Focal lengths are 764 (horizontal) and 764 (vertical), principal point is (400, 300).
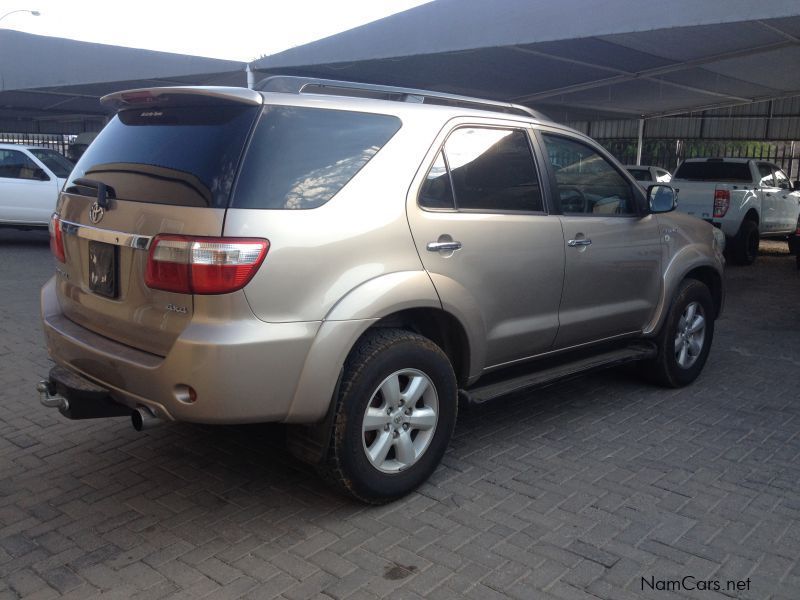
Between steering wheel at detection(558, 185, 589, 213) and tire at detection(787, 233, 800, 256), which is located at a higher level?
steering wheel at detection(558, 185, 589, 213)

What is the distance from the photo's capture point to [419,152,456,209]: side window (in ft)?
A: 12.2

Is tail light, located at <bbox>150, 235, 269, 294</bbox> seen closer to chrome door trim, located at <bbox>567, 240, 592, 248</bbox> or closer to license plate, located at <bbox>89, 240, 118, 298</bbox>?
license plate, located at <bbox>89, 240, 118, 298</bbox>

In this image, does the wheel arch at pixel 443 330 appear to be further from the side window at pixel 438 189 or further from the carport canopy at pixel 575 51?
the carport canopy at pixel 575 51

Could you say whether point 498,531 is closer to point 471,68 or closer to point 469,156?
point 469,156

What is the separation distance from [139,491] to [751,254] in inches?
481

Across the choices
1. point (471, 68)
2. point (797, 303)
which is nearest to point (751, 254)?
point (797, 303)

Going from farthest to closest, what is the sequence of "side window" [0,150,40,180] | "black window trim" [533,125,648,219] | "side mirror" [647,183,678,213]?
"side window" [0,150,40,180] → "side mirror" [647,183,678,213] → "black window trim" [533,125,648,219]

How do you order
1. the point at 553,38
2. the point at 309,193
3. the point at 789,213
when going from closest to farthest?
the point at 309,193
the point at 553,38
the point at 789,213

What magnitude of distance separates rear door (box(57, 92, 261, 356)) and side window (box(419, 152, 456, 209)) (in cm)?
93

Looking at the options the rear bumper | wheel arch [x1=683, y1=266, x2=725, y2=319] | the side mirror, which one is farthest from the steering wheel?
the rear bumper

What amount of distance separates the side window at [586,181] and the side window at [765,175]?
9.69 metres

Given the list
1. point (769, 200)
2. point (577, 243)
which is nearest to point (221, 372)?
point (577, 243)

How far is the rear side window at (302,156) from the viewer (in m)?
3.14

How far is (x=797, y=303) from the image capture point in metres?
9.49
